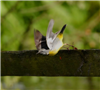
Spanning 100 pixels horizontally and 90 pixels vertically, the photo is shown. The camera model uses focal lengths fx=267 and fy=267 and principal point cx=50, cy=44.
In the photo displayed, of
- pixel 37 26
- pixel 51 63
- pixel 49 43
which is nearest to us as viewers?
pixel 49 43

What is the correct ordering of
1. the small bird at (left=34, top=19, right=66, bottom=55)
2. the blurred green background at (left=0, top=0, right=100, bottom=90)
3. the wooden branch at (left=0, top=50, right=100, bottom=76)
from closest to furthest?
the small bird at (left=34, top=19, right=66, bottom=55) < the wooden branch at (left=0, top=50, right=100, bottom=76) < the blurred green background at (left=0, top=0, right=100, bottom=90)

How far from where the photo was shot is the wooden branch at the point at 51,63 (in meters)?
1.28

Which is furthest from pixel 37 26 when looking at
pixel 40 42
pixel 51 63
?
pixel 40 42

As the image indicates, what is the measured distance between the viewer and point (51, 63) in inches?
52.3

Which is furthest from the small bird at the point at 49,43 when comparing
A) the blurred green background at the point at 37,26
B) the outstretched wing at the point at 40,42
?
the blurred green background at the point at 37,26

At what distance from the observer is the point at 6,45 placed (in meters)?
3.37

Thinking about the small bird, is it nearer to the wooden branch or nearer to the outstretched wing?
the outstretched wing

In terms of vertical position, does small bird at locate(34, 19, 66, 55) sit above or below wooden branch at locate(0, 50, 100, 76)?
above

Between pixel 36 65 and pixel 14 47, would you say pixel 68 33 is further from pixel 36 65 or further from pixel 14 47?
pixel 36 65

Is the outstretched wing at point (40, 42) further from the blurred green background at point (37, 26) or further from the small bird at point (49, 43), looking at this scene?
the blurred green background at point (37, 26)

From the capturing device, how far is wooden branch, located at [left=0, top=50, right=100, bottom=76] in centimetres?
128

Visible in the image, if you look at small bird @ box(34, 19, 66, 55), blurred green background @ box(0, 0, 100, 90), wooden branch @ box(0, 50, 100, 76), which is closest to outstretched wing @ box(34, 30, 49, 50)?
small bird @ box(34, 19, 66, 55)

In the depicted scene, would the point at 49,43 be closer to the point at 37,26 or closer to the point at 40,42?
the point at 40,42

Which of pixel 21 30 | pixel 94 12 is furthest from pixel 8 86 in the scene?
pixel 94 12
